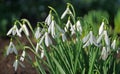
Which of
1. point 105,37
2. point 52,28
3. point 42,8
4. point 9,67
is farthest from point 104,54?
point 42,8

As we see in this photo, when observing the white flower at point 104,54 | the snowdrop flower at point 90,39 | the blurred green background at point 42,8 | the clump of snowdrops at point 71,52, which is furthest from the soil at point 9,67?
the blurred green background at point 42,8

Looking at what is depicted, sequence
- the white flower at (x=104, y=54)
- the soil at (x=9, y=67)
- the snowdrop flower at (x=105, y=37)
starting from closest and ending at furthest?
1. the snowdrop flower at (x=105, y=37)
2. the white flower at (x=104, y=54)
3. the soil at (x=9, y=67)

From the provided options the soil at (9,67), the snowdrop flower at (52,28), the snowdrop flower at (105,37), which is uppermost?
the snowdrop flower at (52,28)

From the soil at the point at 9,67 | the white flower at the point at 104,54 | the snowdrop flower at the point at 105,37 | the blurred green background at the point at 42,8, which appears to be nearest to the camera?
the snowdrop flower at the point at 105,37

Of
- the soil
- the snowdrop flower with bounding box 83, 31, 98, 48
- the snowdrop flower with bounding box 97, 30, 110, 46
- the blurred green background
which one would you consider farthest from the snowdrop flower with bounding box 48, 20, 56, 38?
the blurred green background

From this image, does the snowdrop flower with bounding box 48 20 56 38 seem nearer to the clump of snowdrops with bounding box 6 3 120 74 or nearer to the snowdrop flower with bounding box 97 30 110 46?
the clump of snowdrops with bounding box 6 3 120 74

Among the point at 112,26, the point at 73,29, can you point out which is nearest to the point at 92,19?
the point at 112,26

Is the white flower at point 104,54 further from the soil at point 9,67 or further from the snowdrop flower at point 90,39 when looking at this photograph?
the soil at point 9,67

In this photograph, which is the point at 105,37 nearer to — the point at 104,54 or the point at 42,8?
the point at 104,54

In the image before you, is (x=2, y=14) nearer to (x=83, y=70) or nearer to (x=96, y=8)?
(x=96, y=8)

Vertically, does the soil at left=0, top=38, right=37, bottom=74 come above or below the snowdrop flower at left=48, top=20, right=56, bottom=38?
below

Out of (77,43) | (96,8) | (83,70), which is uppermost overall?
(96,8)
